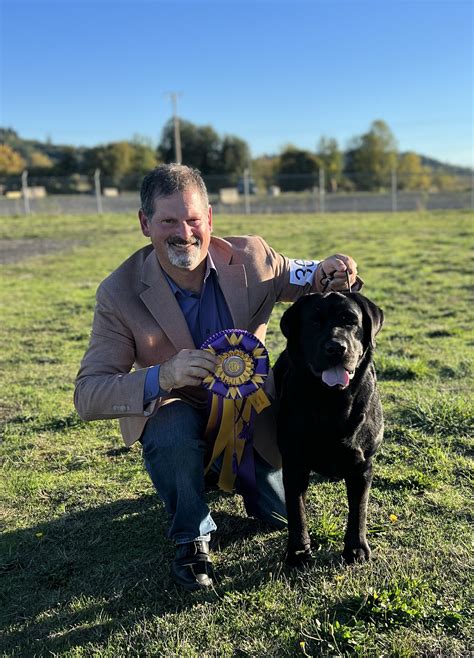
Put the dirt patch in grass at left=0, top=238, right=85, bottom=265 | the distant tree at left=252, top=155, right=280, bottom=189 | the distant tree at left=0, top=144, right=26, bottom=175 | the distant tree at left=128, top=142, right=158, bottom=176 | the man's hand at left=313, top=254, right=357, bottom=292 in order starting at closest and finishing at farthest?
the man's hand at left=313, top=254, right=357, bottom=292
the dirt patch in grass at left=0, top=238, right=85, bottom=265
the distant tree at left=252, top=155, right=280, bottom=189
the distant tree at left=128, top=142, right=158, bottom=176
the distant tree at left=0, top=144, right=26, bottom=175

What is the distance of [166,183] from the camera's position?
2691 mm

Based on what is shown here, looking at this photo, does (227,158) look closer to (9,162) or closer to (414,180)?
(9,162)

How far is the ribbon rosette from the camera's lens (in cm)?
261

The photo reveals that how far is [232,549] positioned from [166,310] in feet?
3.65

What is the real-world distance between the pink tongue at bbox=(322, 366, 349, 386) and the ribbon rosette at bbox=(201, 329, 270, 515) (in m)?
0.45

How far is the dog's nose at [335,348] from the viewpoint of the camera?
7.48ft

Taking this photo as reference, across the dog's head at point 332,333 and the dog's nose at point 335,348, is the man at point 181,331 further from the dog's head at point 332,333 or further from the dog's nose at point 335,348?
the dog's nose at point 335,348

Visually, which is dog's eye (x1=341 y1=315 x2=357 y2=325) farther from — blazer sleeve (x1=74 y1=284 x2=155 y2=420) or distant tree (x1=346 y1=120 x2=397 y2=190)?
distant tree (x1=346 y1=120 x2=397 y2=190)

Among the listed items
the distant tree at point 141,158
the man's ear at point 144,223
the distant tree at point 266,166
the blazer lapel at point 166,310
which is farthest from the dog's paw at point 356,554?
the distant tree at point 141,158

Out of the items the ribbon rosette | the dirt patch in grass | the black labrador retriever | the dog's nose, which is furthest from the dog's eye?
the dirt patch in grass

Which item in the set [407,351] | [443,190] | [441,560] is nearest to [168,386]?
[441,560]

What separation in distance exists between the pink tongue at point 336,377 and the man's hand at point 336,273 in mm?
686

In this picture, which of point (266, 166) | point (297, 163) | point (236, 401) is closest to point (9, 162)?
point (266, 166)

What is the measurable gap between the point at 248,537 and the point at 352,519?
0.53 m
